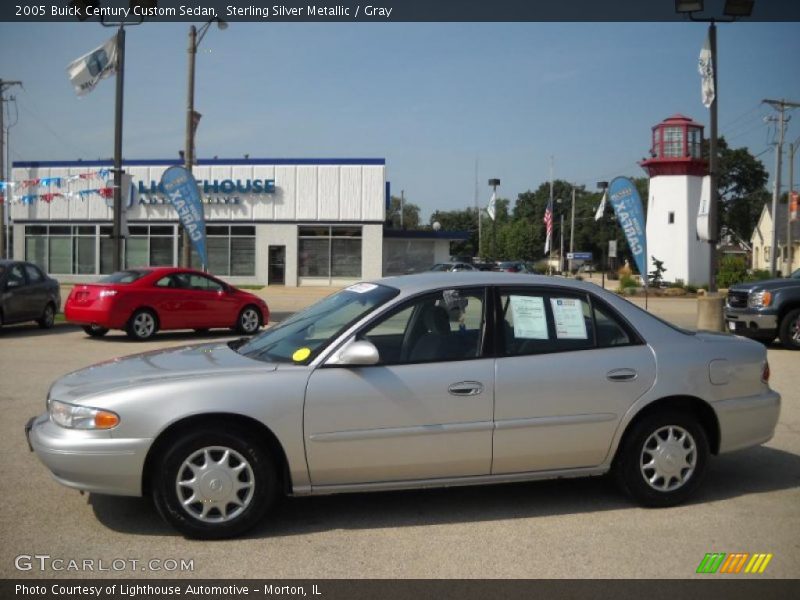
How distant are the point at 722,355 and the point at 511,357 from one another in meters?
1.62

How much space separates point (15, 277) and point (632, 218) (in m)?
14.4

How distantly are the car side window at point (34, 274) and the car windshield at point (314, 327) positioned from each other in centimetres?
1283

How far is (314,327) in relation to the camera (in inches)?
215

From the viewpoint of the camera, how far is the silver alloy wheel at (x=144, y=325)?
1538 cm

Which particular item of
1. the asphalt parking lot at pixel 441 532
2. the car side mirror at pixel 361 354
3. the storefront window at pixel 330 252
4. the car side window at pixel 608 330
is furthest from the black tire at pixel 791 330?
the storefront window at pixel 330 252

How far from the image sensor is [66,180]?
39.0 meters

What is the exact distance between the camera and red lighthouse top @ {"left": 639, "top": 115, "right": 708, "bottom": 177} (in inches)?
1777

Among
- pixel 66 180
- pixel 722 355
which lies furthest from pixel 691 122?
pixel 722 355

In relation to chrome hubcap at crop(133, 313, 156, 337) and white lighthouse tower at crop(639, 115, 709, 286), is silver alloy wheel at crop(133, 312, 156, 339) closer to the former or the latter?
chrome hubcap at crop(133, 313, 156, 337)

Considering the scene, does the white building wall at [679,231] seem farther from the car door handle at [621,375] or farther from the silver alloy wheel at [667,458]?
the car door handle at [621,375]

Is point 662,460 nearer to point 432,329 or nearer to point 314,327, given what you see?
point 432,329

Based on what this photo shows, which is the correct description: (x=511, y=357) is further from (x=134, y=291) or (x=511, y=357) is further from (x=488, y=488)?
(x=134, y=291)

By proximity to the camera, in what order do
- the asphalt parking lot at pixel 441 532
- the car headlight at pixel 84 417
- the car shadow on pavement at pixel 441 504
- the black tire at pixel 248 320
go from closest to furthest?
the asphalt parking lot at pixel 441 532
the car headlight at pixel 84 417
the car shadow on pavement at pixel 441 504
the black tire at pixel 248 320

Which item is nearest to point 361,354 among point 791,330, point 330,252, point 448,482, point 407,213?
point 448,482
